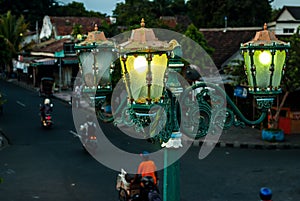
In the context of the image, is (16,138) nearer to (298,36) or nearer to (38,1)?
(298,36)

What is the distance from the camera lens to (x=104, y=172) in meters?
13.0

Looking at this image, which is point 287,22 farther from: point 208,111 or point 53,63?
point 208,111

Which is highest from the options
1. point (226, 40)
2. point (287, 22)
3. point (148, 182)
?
point (287, 22)

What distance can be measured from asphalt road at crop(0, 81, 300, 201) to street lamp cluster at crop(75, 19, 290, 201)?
21.7 feet

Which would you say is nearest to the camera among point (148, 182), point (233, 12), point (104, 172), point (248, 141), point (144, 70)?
point (144, 70)

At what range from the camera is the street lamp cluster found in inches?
138

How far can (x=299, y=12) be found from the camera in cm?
3822

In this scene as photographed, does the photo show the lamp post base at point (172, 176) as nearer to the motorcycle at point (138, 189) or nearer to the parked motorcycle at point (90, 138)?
the motorcycle at point (138, 189)

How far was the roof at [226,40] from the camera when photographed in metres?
24.2

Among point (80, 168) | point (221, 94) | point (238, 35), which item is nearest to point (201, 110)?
point (221, 94)

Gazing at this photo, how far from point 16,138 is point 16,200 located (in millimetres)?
8033

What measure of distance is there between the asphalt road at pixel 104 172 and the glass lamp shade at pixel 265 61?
6669mm

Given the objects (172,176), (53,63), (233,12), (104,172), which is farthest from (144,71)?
(233,12)

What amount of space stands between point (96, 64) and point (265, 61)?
4.99ft
